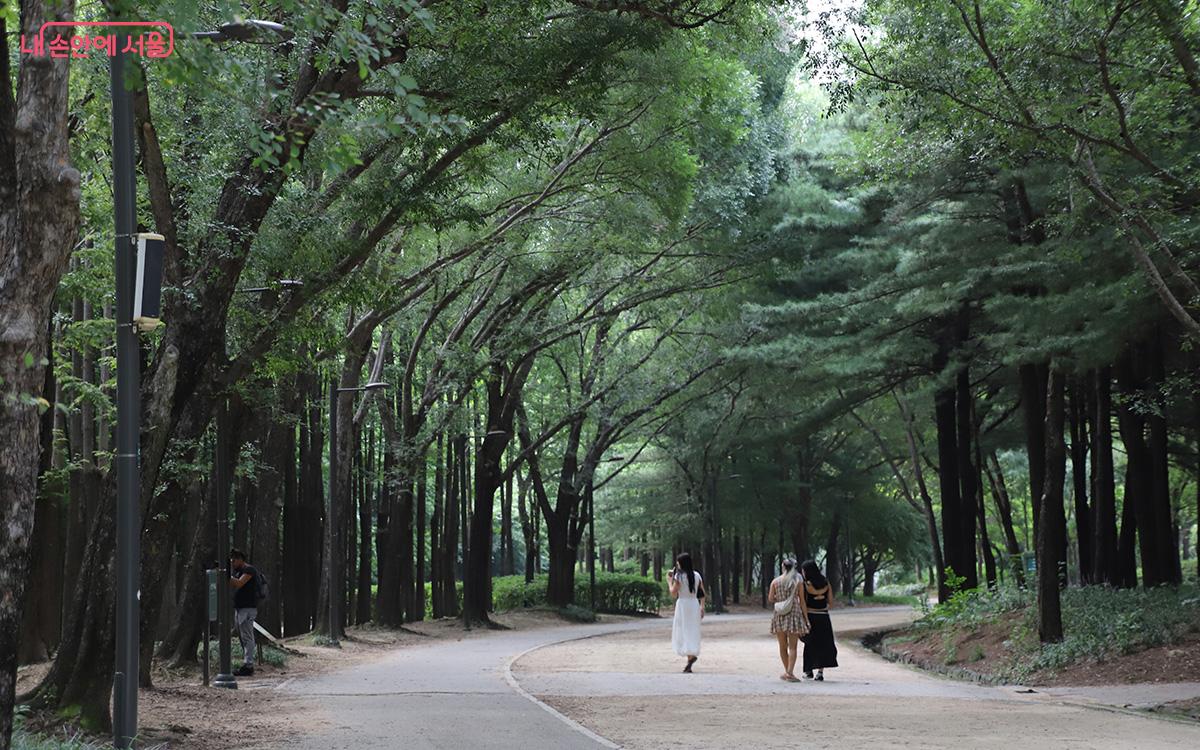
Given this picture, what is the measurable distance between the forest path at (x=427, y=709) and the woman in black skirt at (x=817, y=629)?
4195 millimetres

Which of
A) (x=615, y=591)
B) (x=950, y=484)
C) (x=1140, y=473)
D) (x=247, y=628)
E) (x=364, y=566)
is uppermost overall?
(x=950, y=484)

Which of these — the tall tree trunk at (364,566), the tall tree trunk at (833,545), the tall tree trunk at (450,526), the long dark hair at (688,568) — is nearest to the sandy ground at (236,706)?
the long dark hair at (688,568)

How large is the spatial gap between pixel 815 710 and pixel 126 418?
312 inches

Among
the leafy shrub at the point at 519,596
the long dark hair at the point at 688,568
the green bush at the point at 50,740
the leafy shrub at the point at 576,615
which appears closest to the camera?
the green bush at the point at 50,740

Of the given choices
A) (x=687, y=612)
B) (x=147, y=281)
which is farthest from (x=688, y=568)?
(x=147, y=281)

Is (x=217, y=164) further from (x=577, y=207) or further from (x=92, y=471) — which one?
(x=577, y=207)

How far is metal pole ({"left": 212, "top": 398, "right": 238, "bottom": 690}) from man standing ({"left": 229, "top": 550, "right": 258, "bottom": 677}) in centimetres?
107

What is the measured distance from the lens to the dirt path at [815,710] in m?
11.0

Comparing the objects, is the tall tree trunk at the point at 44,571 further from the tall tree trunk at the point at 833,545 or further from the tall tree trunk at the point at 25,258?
the tall tree trunk at the point at 833,545

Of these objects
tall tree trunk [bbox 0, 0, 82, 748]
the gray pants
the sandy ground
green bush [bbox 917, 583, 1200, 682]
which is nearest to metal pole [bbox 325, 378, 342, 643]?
the sandy ground

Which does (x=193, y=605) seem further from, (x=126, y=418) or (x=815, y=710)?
(x=126, y=418)

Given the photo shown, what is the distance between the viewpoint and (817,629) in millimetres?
17828

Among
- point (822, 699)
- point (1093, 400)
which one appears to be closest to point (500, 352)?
point (1093, 400)

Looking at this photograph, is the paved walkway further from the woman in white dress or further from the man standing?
the man standing
